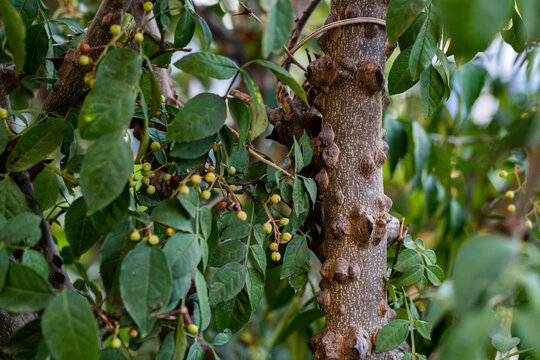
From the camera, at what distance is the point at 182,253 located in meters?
0.37

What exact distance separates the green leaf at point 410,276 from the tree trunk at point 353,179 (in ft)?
0.06

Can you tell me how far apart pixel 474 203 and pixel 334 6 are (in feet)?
2.89

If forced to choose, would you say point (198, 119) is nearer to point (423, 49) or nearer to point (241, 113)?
point (241, 113)

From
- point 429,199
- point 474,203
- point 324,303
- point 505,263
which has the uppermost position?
point 505,263

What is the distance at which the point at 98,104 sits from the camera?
0.34 meters

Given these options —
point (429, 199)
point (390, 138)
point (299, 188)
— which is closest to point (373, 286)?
point (299, 188)

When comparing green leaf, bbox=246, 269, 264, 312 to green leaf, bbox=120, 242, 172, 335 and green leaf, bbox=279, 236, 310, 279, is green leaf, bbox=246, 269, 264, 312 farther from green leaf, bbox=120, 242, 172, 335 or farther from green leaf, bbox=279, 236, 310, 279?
green leaf, bbox=120, 242, 172, 335

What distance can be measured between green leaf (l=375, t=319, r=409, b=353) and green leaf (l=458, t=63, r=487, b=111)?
0.51 m

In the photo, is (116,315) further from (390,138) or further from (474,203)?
(474,203)

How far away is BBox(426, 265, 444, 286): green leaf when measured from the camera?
55 cm

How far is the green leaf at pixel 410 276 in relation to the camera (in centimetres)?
54

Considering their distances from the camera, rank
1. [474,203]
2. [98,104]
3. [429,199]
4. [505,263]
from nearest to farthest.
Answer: [505,263], [98,104], [429,199], [474,203]

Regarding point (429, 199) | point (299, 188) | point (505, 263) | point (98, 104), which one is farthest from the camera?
point (429, 199)

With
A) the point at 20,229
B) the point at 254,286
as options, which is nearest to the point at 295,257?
the point at 254,286
